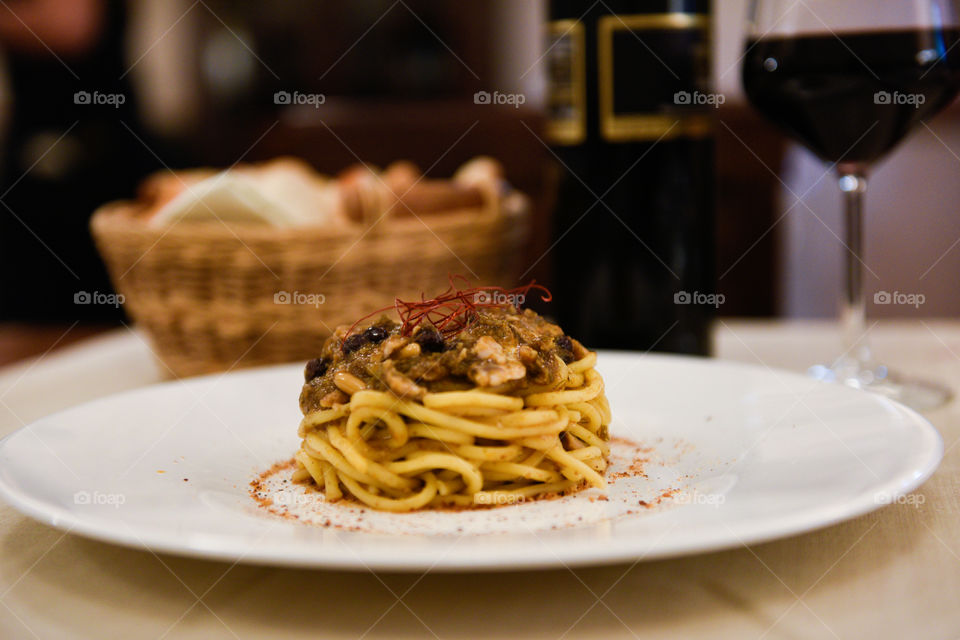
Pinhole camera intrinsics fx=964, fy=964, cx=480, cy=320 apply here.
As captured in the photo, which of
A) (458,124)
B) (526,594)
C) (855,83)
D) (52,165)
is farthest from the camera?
(458,124)

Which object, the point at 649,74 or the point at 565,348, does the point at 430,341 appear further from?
the point at 649,74

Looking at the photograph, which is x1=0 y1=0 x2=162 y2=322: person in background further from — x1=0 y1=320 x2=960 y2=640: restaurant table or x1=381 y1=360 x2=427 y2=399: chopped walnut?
x1=0 y1=320 x2=960 y2=640: restaurant table

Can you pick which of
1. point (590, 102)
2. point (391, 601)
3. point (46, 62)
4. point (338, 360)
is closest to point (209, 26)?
point (46, 62)

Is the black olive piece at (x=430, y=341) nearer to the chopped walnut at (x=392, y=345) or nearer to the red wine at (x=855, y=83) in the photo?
the chopped walnut at (x=392, y=345)

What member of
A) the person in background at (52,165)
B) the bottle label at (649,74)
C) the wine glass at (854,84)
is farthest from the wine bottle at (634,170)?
the person in background at (52,165)

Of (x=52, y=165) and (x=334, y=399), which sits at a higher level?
Answer: (x=334, y=399)

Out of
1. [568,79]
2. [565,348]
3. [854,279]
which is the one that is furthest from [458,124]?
[565,348]
